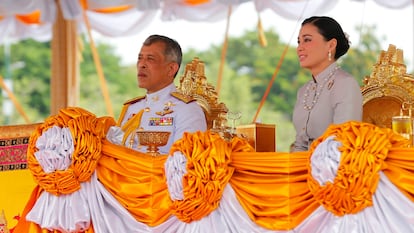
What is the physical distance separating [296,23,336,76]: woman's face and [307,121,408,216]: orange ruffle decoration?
952mm

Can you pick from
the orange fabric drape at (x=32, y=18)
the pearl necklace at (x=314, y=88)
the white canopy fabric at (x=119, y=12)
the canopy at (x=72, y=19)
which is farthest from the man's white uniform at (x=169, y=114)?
the orange fabric drape at (x=32, y=18)

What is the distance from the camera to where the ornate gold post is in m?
7.37

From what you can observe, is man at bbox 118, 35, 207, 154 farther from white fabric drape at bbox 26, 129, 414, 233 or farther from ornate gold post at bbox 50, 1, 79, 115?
ornate gold post at bbox 50, 1, 79, 115

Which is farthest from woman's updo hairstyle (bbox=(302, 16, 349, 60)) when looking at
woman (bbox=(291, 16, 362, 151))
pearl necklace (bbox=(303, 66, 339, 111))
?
pearl necklace (bbox=(303, 66, 339, 111))

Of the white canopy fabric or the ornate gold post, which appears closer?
the white canopy fabric

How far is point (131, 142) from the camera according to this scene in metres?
3.44

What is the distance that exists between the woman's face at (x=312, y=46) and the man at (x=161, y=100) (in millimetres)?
703

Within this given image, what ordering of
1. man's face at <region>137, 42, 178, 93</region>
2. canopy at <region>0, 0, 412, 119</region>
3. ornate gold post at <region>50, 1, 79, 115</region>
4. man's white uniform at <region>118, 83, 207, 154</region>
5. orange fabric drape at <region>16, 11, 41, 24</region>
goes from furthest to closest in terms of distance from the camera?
1. orange fabric drape at <region>16, 11, 41, 24</region>
2. ornate gold post at <region>50, 1, 79, 115</region>
3. canopy at <region>0, 0, 412, 119</region>
4. man's face at <region>137, 42, 178, 93</region>
5. man's white uniform at <region>118, 83, 207, 154</region>

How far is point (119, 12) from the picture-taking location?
296 inches

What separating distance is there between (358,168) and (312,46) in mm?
1055

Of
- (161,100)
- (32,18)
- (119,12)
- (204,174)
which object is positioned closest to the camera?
(204,174)

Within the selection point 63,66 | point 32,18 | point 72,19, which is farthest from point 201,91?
point 32,18

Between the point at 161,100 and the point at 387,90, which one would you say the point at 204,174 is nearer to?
the point at 161,100

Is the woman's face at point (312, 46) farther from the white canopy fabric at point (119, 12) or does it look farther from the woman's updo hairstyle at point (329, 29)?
the white canopy fabric at point (119, 12)
